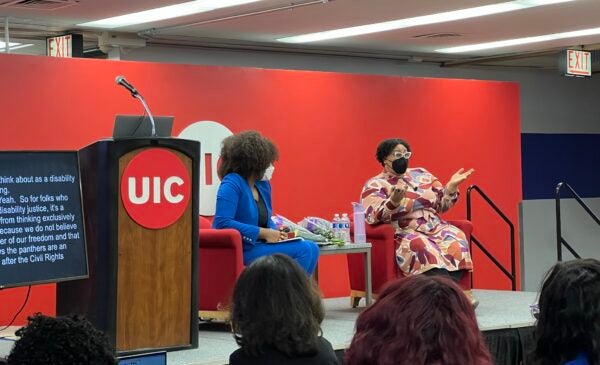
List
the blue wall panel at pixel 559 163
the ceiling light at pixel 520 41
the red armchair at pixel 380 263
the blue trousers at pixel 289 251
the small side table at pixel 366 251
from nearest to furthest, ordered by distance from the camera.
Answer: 1. the blue trousers at pixel 289 251
2. the small side table at pixel 366 251
3. the red armchair at pixel 380 263
4. the ceiling light at pixel 520 41
5. the blue wall panel at pixel 559 163

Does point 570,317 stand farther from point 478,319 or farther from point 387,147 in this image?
point 387,147

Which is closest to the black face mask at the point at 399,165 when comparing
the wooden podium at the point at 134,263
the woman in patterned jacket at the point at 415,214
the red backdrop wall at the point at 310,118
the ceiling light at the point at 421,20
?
the woman in patterned jacket at the point at 415,214

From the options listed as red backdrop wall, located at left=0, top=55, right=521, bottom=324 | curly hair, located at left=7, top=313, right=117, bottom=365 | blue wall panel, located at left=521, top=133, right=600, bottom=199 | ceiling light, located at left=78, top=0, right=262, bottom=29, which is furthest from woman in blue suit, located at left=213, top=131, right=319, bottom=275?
blue wall panel, located at left=521, top=133, right=600, bottom=199

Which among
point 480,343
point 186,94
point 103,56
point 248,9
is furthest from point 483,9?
point 480,343

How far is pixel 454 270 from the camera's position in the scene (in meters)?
6.47

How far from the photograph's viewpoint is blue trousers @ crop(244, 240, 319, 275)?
18.7 feet

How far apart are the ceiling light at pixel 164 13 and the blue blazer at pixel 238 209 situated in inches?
83.3

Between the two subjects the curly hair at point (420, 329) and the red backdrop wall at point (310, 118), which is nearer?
the curly hair at point (420, 329)

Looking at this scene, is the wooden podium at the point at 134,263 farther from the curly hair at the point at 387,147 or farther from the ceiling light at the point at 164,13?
the ceiling light at the point at 164,13

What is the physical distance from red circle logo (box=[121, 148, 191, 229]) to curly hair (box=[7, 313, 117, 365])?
115 inches

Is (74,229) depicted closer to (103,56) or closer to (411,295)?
(411,295)

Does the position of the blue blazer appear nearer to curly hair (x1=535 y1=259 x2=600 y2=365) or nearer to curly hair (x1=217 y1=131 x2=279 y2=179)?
curly hair (x1=217 y1=131 x2=279 y2=179)

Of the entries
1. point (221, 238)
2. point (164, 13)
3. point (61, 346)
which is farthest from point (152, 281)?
point (164, 13)

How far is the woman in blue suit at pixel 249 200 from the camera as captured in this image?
566 cm
